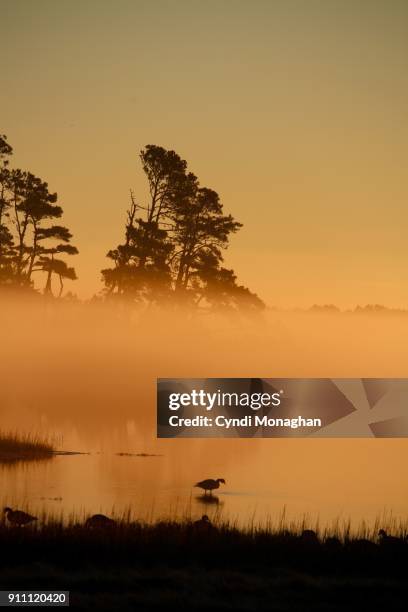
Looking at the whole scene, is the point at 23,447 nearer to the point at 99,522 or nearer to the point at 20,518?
the point at 20,518

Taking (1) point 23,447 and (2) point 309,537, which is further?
(1) point 23,447

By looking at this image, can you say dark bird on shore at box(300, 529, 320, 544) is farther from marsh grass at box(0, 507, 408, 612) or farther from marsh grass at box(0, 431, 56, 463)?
marsh grass at box(0, 431, 56, 463)

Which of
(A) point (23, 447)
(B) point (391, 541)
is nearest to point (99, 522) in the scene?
(B) point (391, 541)

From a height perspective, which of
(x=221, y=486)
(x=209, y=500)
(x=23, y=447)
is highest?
(x=23, y=447)

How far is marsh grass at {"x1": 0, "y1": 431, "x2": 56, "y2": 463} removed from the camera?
4292 cm

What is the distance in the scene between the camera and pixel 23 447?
44.1 metres

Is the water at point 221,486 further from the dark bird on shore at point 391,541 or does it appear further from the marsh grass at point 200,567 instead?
the dark bird on shore at point 391,541

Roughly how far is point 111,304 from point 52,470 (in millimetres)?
27645

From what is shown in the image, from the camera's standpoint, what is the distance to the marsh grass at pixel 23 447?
141ft

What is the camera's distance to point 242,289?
220ft

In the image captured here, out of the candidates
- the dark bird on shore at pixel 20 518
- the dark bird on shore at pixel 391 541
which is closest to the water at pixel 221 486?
the dark bird on shore at pixel 20 518

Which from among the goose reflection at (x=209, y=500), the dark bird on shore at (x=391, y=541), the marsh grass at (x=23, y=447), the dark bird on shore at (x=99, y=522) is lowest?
the dark bird on shore at (x=391, y=541)

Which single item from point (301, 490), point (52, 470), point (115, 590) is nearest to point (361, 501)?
point (301, 490)

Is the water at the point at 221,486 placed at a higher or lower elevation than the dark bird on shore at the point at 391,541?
higher
